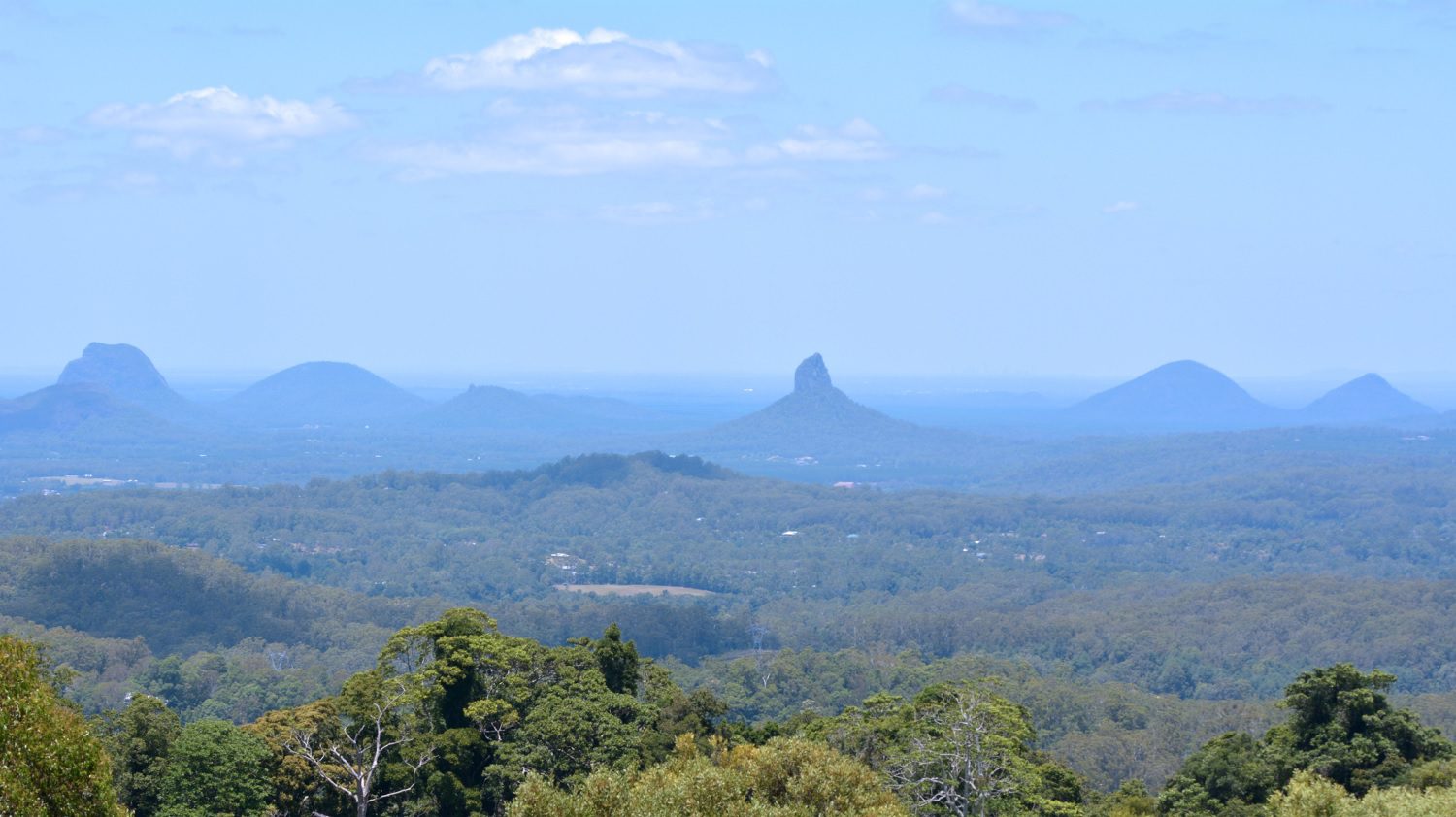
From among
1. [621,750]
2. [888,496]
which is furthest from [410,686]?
[888,496]

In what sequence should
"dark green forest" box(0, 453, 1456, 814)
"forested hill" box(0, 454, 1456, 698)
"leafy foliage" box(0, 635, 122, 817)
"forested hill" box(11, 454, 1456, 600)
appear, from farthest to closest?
"forested hill" box(11, 454, 1456, 600) < "forested hill" box(0, 454, 1456, 698) < "dark green forest" box(0, 453, 1456, 814) < "leafy foliage" box(0, 635, 122, 817)

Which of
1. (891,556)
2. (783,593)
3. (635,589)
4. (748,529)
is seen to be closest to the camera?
(783,593)

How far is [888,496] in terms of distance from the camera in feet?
584

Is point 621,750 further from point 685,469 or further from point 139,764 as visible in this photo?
point 685,469

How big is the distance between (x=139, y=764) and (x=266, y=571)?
95.2 metres

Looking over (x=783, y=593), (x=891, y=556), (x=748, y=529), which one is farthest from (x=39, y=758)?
(x=748, y=529)

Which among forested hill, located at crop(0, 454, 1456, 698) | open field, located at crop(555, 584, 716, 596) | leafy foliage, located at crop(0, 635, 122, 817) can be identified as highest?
leafy foliage, located at crop(0, 635, 122, 817)

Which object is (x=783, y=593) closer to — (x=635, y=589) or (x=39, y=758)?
(x=635, y=589)

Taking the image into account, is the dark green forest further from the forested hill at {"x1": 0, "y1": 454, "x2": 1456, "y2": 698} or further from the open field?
the open field

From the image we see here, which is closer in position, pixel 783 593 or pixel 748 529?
pixel 783 593

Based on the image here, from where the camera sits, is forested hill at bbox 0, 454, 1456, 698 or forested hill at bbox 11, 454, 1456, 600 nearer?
forested hill at bbox 0, 454, 1456, 698

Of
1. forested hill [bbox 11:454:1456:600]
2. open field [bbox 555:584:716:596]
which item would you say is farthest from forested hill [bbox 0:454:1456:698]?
open field [bbox 555:584:716:596]

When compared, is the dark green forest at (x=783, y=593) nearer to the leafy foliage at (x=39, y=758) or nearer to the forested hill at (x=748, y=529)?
the forested hill at (x=748, y=529)

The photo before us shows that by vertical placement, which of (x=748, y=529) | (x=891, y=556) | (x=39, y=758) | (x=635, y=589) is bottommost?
(x=635, y=589)
